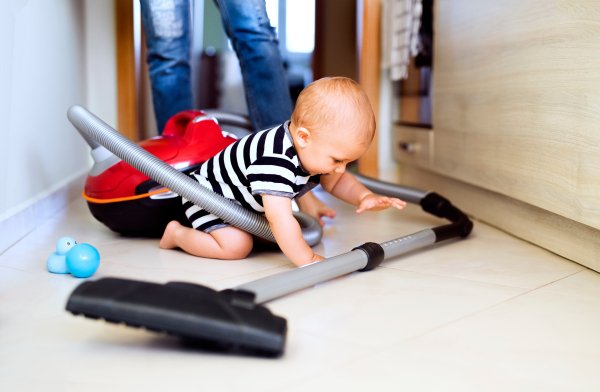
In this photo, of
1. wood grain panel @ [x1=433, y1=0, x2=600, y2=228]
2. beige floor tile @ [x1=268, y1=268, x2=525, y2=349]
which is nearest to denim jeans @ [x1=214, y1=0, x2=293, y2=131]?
wood grain panel @ [x1=433, y1=0, x2=600, y2=228]

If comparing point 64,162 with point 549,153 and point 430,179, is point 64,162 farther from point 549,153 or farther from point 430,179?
point 549,153

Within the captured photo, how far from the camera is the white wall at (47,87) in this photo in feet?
3.24

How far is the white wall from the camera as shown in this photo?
3.24 feet

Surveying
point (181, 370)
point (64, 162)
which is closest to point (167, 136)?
point (64, 162)

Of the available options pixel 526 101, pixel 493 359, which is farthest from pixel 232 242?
pixel 526 101

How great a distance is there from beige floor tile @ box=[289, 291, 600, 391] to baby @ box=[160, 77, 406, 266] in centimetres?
28

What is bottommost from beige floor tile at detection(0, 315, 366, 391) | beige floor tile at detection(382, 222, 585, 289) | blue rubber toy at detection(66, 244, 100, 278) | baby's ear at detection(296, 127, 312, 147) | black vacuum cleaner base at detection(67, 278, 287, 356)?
beige floor tile at detection(382, 222, 585, 289)

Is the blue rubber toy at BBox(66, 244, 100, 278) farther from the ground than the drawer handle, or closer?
closer

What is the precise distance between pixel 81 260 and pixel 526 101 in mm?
834

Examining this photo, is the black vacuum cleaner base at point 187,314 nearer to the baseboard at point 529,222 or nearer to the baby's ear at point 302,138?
the baby's ear at point 302,138

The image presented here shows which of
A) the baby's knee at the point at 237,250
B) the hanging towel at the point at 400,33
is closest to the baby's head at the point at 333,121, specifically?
the baby's knee at the point at 237,250

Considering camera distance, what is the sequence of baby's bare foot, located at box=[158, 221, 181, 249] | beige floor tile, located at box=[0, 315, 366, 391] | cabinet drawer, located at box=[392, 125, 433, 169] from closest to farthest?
beige floor tile, located at box=[0, 315, 366, 391]
baby's bare foot, located at box=[158, 221, 181, 249]
cabinet drawer, located at box=[392, 125, 433, 169]

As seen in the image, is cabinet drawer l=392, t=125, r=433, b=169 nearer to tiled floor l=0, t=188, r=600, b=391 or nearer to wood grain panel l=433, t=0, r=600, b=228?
wood grain panel l=433, t=0, r=600, b=228

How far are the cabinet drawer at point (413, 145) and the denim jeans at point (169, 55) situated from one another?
0.71 metres
